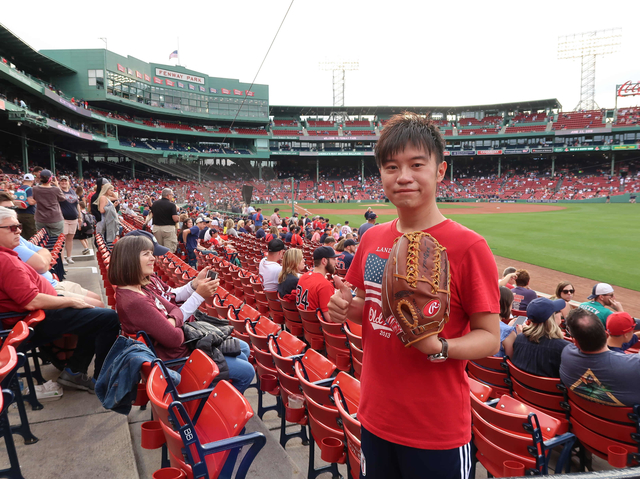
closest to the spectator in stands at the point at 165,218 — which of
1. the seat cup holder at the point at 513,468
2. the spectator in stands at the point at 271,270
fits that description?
the spectator in stands at the point at 271,270

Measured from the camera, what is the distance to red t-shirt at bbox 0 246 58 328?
317 centimetres

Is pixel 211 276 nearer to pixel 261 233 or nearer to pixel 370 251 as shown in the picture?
pixel 370 251

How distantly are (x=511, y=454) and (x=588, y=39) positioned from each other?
266 feet

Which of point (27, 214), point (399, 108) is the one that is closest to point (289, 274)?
point (27, 214)

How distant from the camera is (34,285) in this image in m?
3.30

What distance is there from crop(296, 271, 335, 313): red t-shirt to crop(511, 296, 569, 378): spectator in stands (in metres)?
2.22

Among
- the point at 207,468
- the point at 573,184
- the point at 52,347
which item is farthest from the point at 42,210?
the point at 573,184

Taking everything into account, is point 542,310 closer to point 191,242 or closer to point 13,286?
point 13,286

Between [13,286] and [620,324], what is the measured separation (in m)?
5.33

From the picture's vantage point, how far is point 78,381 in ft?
12.0

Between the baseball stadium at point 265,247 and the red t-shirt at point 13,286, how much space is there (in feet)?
0.14

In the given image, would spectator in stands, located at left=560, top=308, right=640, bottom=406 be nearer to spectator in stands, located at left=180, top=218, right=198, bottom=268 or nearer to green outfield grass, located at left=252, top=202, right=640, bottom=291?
spectator in stands, located at left=180, top=218, right=198, bottom=268

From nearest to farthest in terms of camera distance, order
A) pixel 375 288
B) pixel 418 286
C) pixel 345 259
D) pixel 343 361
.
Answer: pixel 418 286 < pixel 375 288 < pixel 343 361 < pixel 345 259

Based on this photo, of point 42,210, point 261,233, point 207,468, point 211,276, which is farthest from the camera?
point 261,233
